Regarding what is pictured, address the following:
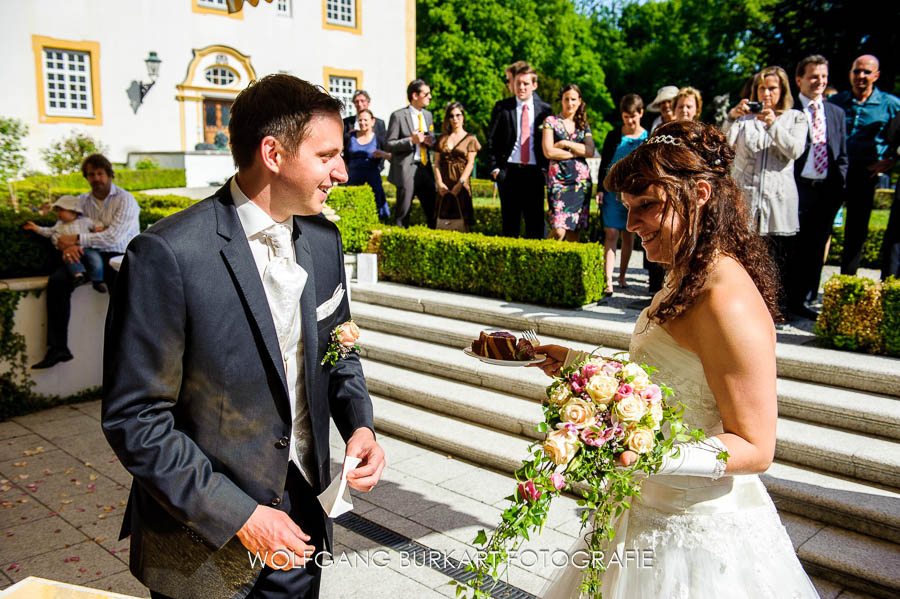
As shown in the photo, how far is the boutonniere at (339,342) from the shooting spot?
94.9 inches

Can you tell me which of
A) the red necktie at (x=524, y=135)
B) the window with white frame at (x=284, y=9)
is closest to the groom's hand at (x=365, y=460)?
the red necktie at (x=524, y=135)

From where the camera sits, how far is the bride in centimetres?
220

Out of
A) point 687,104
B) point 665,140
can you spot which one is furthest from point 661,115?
point 665,140

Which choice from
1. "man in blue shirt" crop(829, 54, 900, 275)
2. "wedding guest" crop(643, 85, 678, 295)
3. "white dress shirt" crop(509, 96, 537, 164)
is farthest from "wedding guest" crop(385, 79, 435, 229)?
"man in blue shirt" crop(829, 54, 900, 275)

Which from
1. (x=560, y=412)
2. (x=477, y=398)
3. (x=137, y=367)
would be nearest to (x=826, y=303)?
(x=477, y=398)

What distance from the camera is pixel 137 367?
1915 mm

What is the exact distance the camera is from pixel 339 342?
2.43m

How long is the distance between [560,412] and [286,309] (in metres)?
0.90

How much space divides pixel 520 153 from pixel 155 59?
20.0 m

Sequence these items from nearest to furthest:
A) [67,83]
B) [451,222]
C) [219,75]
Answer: [451,222] < [67,83] < [219,75]

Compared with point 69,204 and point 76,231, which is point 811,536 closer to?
point 76,231

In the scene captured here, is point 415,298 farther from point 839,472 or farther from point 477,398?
point 839,472

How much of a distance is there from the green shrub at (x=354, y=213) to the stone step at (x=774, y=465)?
2664mm

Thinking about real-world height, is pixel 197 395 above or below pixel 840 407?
above
